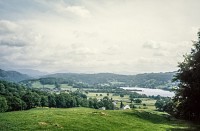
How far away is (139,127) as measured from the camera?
44.0 metres

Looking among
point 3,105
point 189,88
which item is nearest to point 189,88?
point 189,88

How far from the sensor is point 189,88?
6600cm

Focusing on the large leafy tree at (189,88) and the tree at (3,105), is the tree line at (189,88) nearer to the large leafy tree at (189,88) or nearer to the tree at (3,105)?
the large leafy tree at (189,88)

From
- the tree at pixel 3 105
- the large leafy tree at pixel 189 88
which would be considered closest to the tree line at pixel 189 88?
the large leafy tree at pixel 189 88

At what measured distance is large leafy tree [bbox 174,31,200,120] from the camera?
206 ft

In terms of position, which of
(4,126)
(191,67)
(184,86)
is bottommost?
(4,126)

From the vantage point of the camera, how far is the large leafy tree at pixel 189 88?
62.8 metres

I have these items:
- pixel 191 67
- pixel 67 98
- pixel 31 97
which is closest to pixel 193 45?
pixel 191 67

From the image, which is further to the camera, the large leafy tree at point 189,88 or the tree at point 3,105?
the tree at point 3,105

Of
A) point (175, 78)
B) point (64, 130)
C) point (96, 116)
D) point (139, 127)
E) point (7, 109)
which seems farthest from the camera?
point (7, 109)

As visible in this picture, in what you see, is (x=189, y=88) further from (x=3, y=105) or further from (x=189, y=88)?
(x=3, y=105)

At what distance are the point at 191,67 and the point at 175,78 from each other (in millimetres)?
5883

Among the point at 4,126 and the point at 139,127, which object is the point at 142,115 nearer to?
the point at 139,127

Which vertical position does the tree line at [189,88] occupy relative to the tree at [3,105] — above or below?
above
